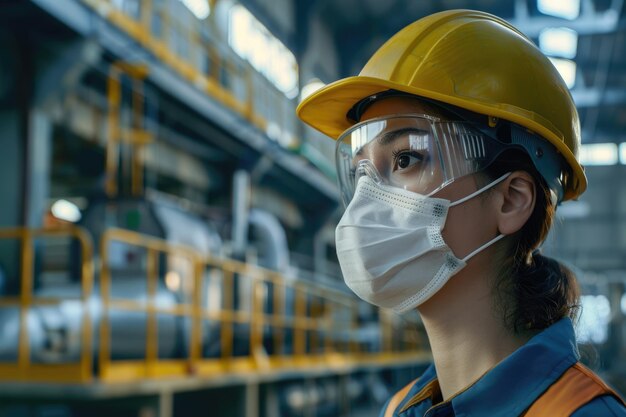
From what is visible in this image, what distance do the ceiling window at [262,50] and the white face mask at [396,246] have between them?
1400 cm

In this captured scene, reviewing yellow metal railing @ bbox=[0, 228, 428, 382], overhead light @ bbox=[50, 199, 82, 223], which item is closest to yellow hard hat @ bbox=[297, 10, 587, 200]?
yellow metal railing @ bbox=[0, 228, 428, 382]

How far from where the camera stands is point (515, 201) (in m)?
1.77

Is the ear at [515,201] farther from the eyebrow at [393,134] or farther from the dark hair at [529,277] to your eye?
the eyebrow at [393,134]

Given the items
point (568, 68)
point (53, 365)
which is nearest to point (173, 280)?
point (53, 365)

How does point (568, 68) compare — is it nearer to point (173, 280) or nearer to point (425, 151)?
point (173, 280)

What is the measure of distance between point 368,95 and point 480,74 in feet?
1.00

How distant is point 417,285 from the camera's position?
1775mm

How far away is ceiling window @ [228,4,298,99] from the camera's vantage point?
1589cm

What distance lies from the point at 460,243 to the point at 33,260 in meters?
6.22

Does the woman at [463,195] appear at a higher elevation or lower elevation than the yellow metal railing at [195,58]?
lower

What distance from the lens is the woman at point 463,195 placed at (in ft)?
5.69

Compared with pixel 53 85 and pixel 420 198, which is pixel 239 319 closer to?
pixel 53 85

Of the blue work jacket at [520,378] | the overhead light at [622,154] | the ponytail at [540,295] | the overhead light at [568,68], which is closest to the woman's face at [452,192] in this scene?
the ponytail at [540,295]

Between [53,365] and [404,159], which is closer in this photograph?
[404,159]
